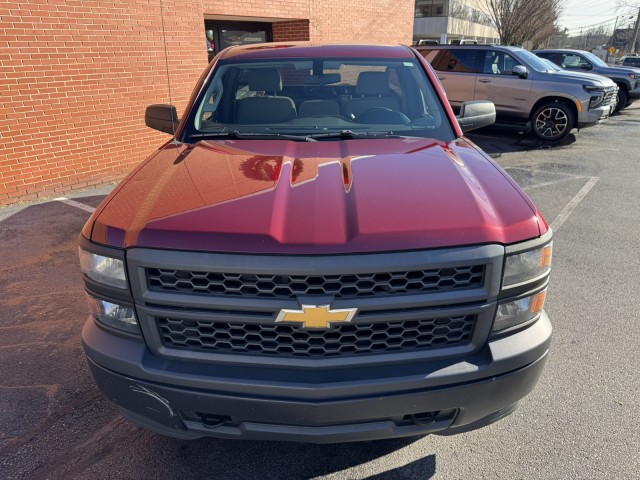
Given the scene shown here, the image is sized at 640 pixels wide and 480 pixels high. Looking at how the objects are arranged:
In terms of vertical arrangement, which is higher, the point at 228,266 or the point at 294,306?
the point at 228,266

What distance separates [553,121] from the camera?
33.6ft

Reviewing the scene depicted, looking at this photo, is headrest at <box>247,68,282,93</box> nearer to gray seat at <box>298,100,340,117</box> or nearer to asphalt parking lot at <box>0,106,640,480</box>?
gray seat at <box>298,100,340,117</box>

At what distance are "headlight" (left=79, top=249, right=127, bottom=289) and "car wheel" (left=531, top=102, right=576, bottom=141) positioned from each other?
10.4 m

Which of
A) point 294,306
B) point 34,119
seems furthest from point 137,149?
point 294,306

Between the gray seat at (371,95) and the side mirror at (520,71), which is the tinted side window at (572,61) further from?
the gray seat at (371,95)

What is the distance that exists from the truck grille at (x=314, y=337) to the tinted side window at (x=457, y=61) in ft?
34.2

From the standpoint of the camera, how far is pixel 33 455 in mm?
2389

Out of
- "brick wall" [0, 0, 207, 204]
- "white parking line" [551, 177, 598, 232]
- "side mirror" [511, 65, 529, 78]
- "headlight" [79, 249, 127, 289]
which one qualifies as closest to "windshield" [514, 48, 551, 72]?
"side mirror" [511, 65, 529, 78]

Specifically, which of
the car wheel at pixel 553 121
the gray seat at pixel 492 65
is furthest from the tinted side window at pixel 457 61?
the car wheel at pixel 553 121

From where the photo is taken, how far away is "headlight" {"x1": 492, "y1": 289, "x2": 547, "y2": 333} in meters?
1.88

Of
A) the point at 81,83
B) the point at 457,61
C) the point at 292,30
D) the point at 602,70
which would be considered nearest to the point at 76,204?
the point at 81,83

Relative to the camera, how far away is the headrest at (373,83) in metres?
3.45

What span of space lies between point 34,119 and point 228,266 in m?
5.84

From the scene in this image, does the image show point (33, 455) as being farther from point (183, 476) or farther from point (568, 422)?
point (568, 422)
